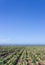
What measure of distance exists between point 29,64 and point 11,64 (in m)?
2.53

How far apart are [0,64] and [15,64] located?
6.95 feet

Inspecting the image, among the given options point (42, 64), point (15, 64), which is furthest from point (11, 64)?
point (42, 64)

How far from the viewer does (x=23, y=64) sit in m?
22.3

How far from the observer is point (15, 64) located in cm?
2300

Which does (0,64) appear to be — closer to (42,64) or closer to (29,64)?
(29,64)

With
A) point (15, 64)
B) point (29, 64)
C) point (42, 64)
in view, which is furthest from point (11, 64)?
point (42, 64)

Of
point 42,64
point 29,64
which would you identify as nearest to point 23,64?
point 29,64

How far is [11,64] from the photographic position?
22391 mm

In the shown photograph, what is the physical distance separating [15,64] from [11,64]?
2.66 feet

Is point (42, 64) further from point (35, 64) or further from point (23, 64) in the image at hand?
point (23, 64)

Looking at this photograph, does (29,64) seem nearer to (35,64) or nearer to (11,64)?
(35,64)

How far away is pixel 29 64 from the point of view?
22797 millimetres

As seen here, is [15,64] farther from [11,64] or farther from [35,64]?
[35,64]

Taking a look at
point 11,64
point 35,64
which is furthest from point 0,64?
point 35,64
